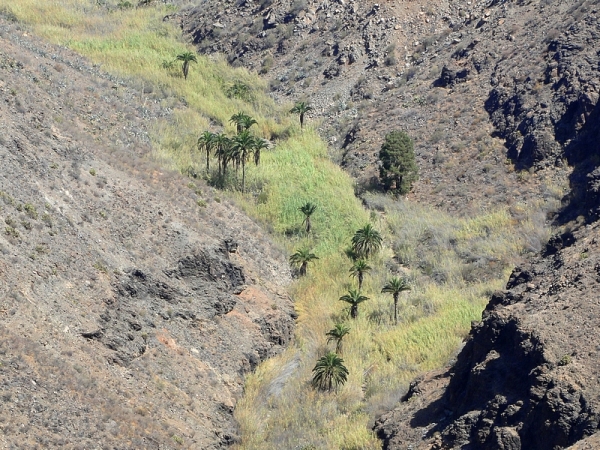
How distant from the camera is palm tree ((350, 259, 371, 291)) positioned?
5403 cm

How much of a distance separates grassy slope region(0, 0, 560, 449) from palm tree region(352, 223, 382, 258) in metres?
0.78

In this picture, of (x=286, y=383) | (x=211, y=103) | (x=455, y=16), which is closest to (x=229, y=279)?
(x=286, y=383)

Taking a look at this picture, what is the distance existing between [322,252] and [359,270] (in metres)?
5.04

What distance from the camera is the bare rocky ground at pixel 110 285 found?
3519 centimetres

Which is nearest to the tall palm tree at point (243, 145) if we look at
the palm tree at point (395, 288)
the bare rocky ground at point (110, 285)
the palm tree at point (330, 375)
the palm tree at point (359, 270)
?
the bare rocky ground at point (110, 285)

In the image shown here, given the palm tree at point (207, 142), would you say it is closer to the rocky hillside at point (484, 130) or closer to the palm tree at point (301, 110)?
the rocky hillside at point (484, 130)

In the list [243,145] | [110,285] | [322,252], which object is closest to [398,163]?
[322,252]

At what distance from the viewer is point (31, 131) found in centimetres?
5019

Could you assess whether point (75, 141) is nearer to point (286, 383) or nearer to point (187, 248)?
point (187, 248)

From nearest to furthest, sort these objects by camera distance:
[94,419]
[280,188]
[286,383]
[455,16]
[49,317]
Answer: [94,419] → [49,317] → [286,383] → [280,188] → [455,16]

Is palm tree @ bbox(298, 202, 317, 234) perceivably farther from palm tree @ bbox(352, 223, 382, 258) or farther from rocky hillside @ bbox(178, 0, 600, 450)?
rocky hillside @ bbox(178, 0, 600, 450)

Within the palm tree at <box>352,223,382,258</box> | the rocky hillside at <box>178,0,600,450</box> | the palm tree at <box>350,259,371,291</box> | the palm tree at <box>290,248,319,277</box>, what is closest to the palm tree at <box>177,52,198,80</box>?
the rocky hillside at <box>178,0,600,450</box>

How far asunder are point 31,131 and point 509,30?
40468 mm

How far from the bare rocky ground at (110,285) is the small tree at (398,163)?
36.0ft
